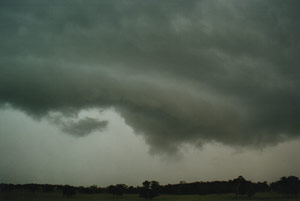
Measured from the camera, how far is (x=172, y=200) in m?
179

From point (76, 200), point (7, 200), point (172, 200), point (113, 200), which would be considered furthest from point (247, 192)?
point (7, 200)

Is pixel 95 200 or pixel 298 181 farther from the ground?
pixel 298 181

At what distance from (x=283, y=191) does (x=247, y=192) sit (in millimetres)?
22517

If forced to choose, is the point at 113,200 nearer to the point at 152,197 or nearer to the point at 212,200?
the point at 152,197

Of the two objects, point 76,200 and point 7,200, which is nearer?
point 7,200

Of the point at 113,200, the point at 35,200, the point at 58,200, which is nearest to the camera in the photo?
the point at 35,200

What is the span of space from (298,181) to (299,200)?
45639mm

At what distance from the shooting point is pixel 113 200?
618 feet

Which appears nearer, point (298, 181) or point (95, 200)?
point (95, 200)

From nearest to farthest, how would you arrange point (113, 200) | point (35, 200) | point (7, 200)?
point (7, 200)
point (35, 200)
point (113, 200)

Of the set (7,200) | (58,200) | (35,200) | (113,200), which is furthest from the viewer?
(113,200)

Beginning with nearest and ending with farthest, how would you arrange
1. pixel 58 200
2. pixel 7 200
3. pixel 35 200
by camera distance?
pixel 7 200, pixel 35 200, pixel 58 200

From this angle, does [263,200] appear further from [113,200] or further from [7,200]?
[7,200]

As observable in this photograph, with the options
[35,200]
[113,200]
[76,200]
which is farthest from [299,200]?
[35,200]
